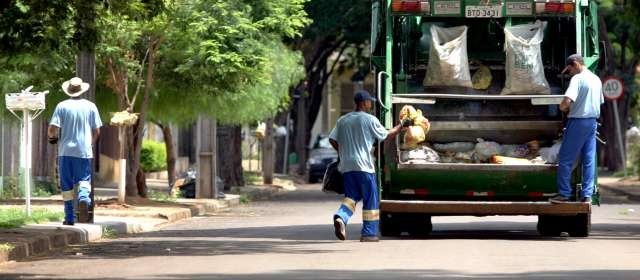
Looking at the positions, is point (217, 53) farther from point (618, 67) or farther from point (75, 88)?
point (618, 67)

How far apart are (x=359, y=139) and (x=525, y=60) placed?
7.59 ft

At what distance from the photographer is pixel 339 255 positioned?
15328mm

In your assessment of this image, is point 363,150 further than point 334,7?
No

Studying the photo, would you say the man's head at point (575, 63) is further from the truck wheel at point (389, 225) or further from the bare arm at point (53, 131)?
the bare arm at point (53, 131)

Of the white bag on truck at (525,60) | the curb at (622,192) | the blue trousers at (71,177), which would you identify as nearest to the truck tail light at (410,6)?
the white bag on truck at (525,60)

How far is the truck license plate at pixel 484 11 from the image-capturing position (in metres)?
18.7

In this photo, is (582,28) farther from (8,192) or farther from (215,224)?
(8,192)

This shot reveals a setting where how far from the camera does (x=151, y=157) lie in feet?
147

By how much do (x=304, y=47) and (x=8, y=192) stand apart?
19.4 m

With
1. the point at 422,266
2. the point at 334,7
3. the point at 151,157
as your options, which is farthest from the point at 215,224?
the point at 151,157

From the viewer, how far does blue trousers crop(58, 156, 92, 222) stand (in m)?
18.8

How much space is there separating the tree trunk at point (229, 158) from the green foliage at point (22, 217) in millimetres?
14996

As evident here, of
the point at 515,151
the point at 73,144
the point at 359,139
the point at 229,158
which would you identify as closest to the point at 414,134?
the point at 359,139

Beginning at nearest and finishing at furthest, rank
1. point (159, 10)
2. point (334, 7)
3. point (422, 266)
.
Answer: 1. point (422, 266)
2. point (159, 10)
3. point (334, 7)
